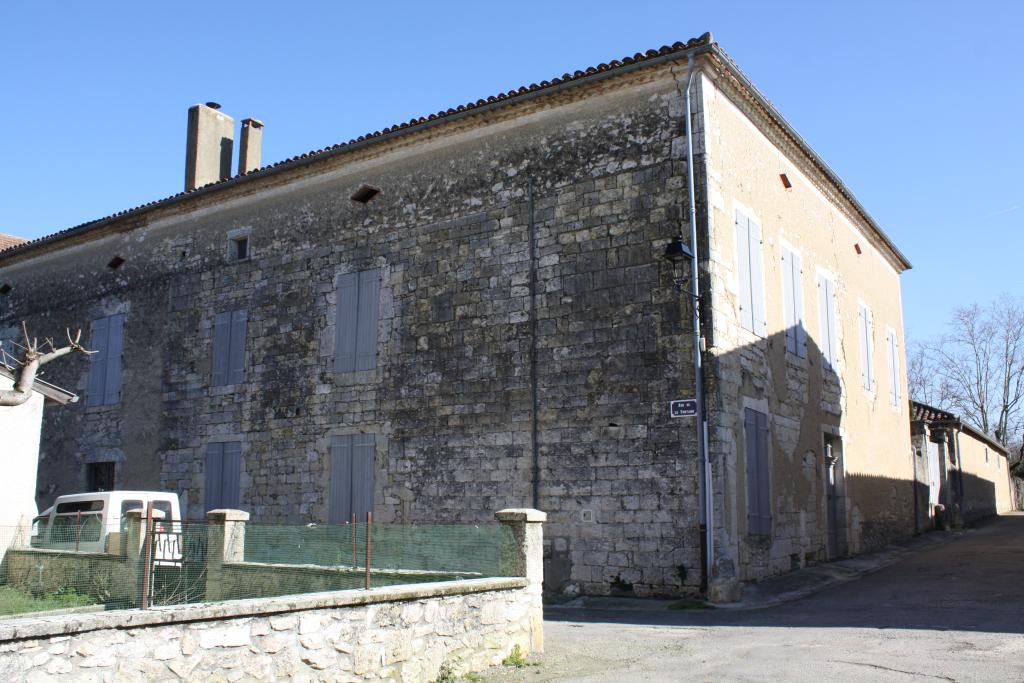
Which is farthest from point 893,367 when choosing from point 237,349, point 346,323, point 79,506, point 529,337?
point 79,506

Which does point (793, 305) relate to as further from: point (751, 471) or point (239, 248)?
point (239, 248)

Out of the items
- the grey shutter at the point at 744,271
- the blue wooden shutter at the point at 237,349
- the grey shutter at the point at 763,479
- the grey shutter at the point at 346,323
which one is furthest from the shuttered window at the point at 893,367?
the blue wooden shutter at the point at 237,349

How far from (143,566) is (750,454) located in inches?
324

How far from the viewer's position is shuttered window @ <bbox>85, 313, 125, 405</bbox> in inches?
678

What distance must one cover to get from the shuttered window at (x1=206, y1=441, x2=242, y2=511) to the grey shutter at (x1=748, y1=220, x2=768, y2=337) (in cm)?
847

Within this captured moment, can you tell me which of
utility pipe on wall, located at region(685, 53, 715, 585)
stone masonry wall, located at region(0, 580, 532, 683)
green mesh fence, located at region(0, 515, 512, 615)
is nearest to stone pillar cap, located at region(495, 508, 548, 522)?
green mesh fence, located at region(0, 515, 512, 615)

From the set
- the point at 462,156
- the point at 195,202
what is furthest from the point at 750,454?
the point at 195,202

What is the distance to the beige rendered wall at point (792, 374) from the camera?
1156cm

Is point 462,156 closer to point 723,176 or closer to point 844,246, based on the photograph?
point 723,176

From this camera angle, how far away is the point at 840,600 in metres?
11.0

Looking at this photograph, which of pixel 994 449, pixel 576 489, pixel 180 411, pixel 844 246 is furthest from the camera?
pixel 994 449

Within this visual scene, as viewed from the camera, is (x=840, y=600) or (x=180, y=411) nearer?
(x=840, y=600)

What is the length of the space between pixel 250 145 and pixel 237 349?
610cm

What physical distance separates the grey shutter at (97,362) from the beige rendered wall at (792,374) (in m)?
11.9
